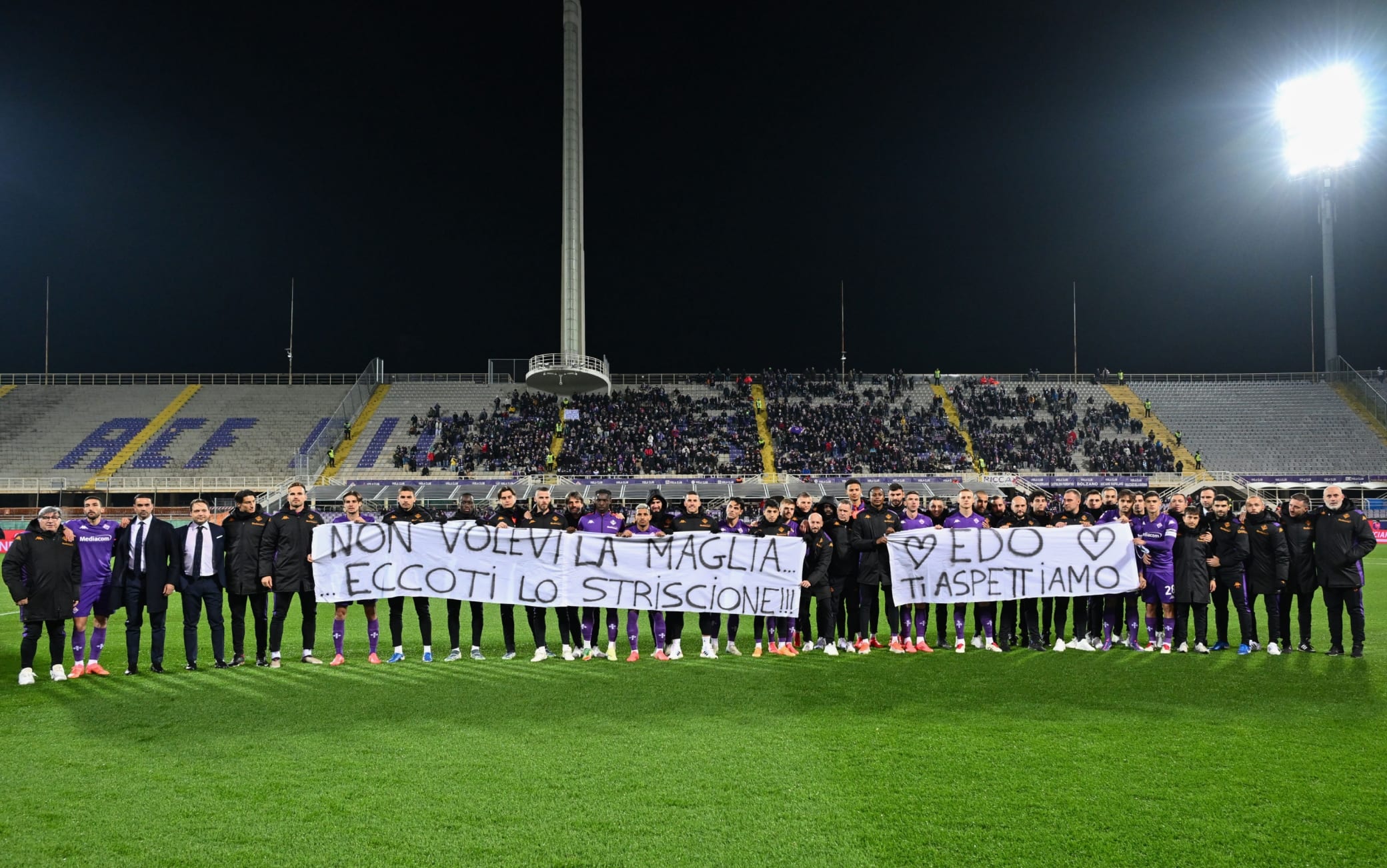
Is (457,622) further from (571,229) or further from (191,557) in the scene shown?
(571,229)

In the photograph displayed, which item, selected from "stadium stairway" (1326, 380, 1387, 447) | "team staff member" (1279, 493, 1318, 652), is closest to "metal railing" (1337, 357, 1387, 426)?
"stadium stairway" (1326, 380, 1387, 447)

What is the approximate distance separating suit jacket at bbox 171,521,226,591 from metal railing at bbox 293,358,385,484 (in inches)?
1146

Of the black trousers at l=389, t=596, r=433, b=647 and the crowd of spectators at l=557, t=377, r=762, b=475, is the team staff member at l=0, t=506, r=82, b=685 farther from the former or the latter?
the crowd of spectators at l=557, t=377, r=762, b=475

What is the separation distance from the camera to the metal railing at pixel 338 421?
38125 mm

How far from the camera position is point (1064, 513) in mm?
10148

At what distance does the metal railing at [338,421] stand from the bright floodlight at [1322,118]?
161 ft

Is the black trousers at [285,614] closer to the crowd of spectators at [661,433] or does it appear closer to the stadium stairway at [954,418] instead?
the crowd of spectators at [661,433]

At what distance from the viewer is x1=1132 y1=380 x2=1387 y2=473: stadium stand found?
39219 mm

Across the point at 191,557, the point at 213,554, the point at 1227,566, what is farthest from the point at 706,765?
the point at 1227,566

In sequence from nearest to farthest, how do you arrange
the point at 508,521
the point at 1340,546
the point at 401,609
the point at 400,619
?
the point at 1340,546 → the point at 400,619 → the point at 401,609 → the point at 508,521

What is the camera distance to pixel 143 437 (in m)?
40.5

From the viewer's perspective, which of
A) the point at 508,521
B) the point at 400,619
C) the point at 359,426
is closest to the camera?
the point at 400,619

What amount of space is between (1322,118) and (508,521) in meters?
→ 47.6

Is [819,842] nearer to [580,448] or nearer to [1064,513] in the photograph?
[1064,513]
